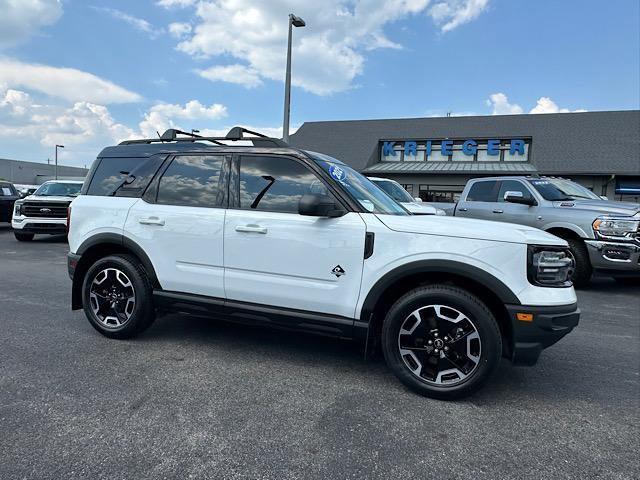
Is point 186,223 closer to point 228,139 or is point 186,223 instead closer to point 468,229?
point 228,139

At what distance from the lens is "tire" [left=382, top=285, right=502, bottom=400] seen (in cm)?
296

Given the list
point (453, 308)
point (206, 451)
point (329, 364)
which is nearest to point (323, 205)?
point (453, 308)

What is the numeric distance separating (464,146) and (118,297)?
1018 inches

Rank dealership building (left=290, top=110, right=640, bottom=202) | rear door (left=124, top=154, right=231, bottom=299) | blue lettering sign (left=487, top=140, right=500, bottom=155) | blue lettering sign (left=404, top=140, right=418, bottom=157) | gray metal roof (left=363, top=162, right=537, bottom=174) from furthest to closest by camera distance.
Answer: blue lettering sign (left=404, top=140, right=418, bottom=157)
blue lettering sign (left=487, top=140, right=500, bottom=155)
gray metal roof (left=363, top=162, right=537, bottom=174)
dealership building (left=290, top=110, right=640, bottom=202)
rear door (left=124, top=154, right=231, bottom=299)

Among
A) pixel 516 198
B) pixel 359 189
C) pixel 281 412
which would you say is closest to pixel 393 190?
pixel 516 198

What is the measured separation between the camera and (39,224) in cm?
1248

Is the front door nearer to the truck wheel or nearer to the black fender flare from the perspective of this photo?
the black fender flare

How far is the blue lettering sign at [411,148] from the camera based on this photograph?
2786 cm

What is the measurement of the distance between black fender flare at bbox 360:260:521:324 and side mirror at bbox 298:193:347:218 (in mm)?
621

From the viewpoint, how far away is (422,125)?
2950cm

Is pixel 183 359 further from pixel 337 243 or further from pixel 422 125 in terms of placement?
pixel 422 125

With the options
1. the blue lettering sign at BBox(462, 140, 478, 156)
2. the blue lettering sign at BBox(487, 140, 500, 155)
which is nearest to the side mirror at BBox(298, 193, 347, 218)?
the blue lettering sign at BBox(462, 140, 478, 156)

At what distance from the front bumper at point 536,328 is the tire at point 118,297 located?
314 cm

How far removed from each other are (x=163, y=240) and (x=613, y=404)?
3.87m
